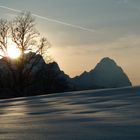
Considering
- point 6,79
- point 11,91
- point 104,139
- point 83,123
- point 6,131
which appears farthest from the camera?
point 6,79

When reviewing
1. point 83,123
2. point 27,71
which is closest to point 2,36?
point 27,71

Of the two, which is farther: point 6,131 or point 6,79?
point 6,79

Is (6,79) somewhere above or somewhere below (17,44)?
below

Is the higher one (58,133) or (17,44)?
(17,44)

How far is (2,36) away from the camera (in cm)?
3828

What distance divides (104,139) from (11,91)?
35.7 meters

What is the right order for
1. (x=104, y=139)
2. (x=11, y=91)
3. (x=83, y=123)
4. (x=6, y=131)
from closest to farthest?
(x=104, y=139) → (x=6, y=131) → (x=83, y=123) → (x=11, y=91)

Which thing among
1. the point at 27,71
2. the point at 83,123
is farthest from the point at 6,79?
the point at 83,123

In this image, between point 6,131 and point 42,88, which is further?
point 42,88

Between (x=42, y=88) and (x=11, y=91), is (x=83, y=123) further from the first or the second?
(x=42, y=88)

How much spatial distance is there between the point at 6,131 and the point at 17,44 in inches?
1386

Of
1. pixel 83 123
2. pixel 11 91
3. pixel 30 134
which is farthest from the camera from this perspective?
pixel 11 91

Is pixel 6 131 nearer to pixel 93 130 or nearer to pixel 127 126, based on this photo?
pixel 93 130

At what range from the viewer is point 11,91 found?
37562 millimetres
